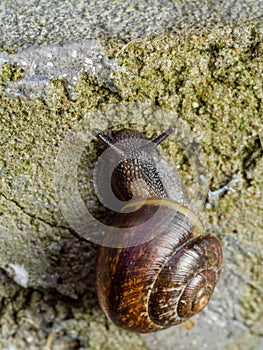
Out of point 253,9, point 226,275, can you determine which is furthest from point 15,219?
point 253,9

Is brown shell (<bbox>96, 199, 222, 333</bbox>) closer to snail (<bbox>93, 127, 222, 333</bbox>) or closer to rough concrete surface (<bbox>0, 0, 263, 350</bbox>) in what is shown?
snail (<bbox>93, 127, 222, 333</bbox>)

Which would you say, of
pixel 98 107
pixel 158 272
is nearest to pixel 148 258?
pixel 158 272

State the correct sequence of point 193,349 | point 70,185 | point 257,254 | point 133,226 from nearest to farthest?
1. point 133,226
2. point 70,185
3. point 257,254
4. point 193,349

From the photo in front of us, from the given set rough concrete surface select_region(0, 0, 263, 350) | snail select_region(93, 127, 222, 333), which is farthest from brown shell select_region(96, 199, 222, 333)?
rough concrete surface select_region(0, 0, 263, 350)

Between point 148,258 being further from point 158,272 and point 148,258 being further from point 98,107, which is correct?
point 98,107

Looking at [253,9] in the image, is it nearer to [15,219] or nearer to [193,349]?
[15,219]
